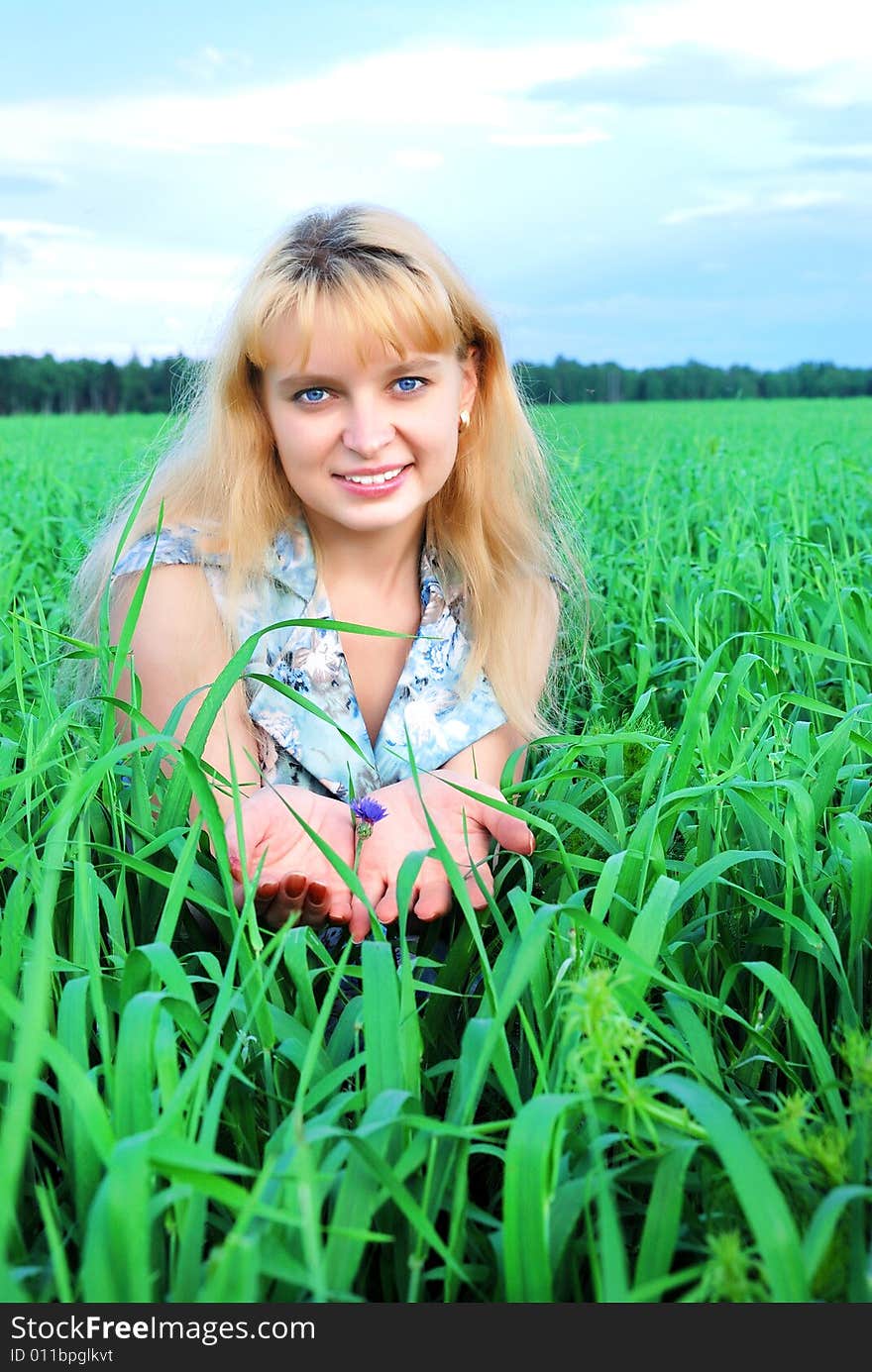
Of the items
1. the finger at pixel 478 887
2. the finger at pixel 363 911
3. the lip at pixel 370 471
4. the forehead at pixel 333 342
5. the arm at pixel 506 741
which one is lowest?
the finger at pixel 363 911

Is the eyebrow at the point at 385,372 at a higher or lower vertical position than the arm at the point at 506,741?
higher

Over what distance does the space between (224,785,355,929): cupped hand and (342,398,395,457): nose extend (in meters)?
0.56

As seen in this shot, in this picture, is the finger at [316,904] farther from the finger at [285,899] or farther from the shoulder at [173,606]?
the shoulder at [173,606]

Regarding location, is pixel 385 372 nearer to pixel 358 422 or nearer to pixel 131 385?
pixel 358 422

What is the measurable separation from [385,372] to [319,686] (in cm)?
54

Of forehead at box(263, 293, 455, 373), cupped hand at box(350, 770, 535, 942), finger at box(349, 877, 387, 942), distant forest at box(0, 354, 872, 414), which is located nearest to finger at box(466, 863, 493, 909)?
cupped hand at box(350, 770, 535, 942)

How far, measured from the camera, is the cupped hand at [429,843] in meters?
1.35

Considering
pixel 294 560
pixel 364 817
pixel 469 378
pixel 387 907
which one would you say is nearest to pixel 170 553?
pixel 294 560

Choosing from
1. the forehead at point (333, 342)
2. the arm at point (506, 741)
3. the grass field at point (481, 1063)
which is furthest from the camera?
the arm at point (506, 741)

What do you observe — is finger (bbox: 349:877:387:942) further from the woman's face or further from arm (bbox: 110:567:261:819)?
the woman's face

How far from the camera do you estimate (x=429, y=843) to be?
144cm

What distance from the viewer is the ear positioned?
80.3 inches

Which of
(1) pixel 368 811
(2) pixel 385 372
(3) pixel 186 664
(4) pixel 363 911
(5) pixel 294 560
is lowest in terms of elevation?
(4) pixel 363 911

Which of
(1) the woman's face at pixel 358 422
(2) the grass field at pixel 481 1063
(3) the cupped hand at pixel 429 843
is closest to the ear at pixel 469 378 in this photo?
(1) the woman's face at pixel 358 422
